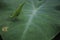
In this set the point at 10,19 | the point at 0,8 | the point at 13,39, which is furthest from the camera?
the point at 0,8

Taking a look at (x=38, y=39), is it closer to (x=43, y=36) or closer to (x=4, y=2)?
(x=43, y=36)

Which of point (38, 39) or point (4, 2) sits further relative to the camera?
point (4, 2)

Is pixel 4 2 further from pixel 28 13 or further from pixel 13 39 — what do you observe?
pixel 13 39

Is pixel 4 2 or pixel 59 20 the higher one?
pixel 4 2

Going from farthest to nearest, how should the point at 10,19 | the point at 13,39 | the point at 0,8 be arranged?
the point at 0,8 < the point at 10,19 < the point at 13,39

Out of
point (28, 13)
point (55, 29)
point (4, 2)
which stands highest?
point (4, 2)

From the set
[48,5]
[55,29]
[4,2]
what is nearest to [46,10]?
[48,5]
